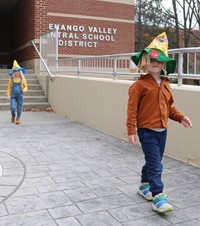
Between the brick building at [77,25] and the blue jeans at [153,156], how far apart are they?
1233 centimetres

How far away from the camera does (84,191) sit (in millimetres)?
4293

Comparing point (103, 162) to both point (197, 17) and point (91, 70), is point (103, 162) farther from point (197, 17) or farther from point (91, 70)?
point (197, 17)

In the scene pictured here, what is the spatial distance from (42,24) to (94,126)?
8.41 meters

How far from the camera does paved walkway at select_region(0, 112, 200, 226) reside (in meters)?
3.55

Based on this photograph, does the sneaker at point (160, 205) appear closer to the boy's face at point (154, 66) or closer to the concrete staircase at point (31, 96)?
the boy's face at point (154, 66)

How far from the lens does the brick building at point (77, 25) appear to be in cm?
1577

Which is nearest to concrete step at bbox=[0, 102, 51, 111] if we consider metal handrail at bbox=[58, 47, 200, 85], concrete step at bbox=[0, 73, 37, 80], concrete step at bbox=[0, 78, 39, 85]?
metal handrail at bbox=[58, 47, 200, 85]

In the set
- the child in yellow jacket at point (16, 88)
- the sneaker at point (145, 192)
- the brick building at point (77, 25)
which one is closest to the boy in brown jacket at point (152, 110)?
the sneaker at point (145, 192)

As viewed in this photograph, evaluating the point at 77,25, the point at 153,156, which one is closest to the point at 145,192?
the point at 153,156

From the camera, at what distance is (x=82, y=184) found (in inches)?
179

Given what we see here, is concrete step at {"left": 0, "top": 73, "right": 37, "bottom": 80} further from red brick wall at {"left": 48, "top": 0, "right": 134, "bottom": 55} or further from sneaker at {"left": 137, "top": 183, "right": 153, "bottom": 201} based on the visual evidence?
sneaker at {"left": 137, "top": 183, "right": 153, "bottom": 201}

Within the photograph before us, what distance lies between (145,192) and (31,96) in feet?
30.1

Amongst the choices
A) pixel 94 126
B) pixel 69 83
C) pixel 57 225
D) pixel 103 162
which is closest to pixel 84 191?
pixel 57 225

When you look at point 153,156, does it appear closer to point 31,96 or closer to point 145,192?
point 145,192
